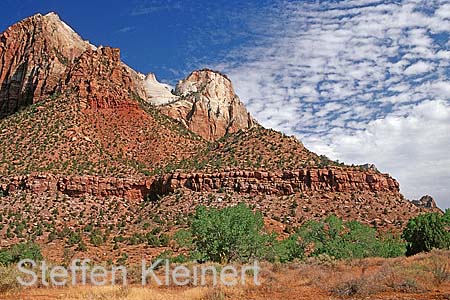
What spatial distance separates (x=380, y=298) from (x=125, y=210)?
43166 millimetres

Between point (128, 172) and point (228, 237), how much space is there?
32.7 metres

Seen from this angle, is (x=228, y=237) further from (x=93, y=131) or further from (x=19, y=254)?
(x=93, y=131)

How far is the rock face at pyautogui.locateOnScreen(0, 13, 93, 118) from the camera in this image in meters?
76.9

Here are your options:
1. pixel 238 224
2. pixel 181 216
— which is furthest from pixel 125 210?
pixel 238 224

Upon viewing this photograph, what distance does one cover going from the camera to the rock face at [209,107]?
334 ft

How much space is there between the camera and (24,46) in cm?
9062

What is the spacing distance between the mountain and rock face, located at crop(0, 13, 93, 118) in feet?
1.82

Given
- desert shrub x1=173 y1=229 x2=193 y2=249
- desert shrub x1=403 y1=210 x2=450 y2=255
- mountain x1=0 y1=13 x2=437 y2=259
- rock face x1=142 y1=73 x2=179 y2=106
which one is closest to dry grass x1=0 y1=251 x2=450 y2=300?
desert shrub x1=403 y1=210 x2=450 y2=255

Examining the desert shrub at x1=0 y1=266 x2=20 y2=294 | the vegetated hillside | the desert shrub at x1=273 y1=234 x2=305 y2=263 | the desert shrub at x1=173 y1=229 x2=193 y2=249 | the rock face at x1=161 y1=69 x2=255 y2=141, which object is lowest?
the desert shrub at x1=0 y1=266 x2=20 y2=294

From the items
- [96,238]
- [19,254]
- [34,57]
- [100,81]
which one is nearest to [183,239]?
[96,238]

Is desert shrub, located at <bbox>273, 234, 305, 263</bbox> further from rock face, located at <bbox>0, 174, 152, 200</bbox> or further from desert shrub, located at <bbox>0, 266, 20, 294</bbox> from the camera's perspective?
rock face, located at <bbox>0, 174, 152, 200</bbox>

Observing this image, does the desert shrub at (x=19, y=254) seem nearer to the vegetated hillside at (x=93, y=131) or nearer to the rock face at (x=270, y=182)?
the vegetated hillside at (x=93, y=131)

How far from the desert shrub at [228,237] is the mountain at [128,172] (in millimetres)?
12753

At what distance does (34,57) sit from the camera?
85375 mm
